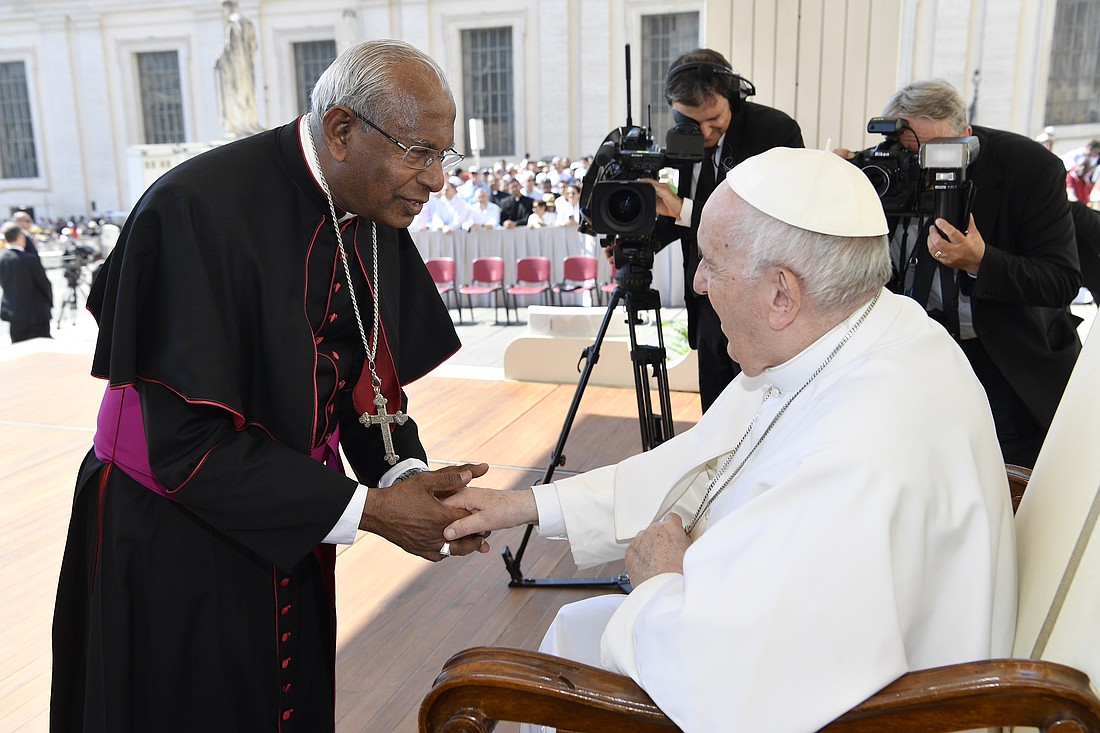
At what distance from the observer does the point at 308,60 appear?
2577 cm

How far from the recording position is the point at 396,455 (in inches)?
82.7

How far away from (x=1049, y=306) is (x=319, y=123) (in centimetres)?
229

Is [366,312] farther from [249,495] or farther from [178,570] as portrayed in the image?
[178,570]

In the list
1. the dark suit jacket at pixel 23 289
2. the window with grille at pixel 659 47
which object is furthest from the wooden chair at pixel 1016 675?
the window with grille at pixel 659 47

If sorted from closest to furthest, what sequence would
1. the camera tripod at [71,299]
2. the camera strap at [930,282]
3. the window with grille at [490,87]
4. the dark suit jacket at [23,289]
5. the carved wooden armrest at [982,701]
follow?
the carved wooden armrest at [982,701], the camera strap at [930,282], the dark suit jacket at [23,289], the camera tripod at [71,299], the window with grille at [490,87]

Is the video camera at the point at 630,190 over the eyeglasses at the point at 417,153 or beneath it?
beneath

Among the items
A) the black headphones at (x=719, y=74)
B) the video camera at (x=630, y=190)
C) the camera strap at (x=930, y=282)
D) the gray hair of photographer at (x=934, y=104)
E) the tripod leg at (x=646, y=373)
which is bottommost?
the tripod leg at (x=646, y=373)

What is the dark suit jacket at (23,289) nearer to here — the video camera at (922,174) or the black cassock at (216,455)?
the black cassock at (216,455)

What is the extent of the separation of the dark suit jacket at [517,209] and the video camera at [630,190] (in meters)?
10.7

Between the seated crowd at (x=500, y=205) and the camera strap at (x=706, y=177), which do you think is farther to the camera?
the seated crowd at (x=500, y=205)

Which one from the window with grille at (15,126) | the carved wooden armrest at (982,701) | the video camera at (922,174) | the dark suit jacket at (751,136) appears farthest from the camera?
the window with grille at (15,126)

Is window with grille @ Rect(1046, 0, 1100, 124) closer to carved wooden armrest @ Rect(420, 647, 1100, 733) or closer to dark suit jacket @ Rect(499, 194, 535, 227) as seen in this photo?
dark suit jacket @ Rect(499, 194, 535, 227)

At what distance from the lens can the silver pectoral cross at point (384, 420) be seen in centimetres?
197

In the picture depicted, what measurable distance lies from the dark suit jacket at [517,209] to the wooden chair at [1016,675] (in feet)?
41.3
